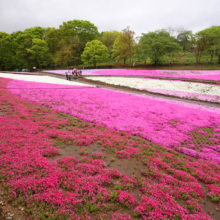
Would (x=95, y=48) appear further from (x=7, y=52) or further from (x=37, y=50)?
(x=7, y=52)

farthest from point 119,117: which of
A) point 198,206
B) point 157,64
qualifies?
point 157,64

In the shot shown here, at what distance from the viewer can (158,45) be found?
5475cm

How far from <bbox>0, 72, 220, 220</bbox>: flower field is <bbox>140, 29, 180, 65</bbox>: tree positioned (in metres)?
50.5

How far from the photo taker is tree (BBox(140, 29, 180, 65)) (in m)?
55.1

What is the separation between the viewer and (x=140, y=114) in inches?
546

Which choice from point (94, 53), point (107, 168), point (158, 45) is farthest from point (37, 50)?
point (107, 168)

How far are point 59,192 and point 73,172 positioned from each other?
1043 millimetres

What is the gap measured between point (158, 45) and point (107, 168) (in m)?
58.0

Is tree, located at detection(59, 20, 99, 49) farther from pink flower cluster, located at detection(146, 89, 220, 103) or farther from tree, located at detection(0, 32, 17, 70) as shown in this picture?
pink flower cluster, located at detection(146, 89, 220, 103)

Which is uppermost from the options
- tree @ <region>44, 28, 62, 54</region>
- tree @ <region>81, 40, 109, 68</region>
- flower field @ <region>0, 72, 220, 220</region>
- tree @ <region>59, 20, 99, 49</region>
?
tree @ <region>59, 20, 99, 49</region>

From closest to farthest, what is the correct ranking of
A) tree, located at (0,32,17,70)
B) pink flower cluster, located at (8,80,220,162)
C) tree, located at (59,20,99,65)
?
pink flower cluster, located at (8,80,220,162)
tree, located at (0,32,17,70)
tree, located at (59,20,99,65)

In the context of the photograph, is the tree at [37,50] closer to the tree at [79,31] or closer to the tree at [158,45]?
the tree at [79,31]

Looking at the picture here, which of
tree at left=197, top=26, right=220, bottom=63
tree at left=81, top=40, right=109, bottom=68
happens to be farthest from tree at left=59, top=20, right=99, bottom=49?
tree at left=197, top=26, right=220, bottom=63

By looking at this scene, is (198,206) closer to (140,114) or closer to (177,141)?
(177,141)
